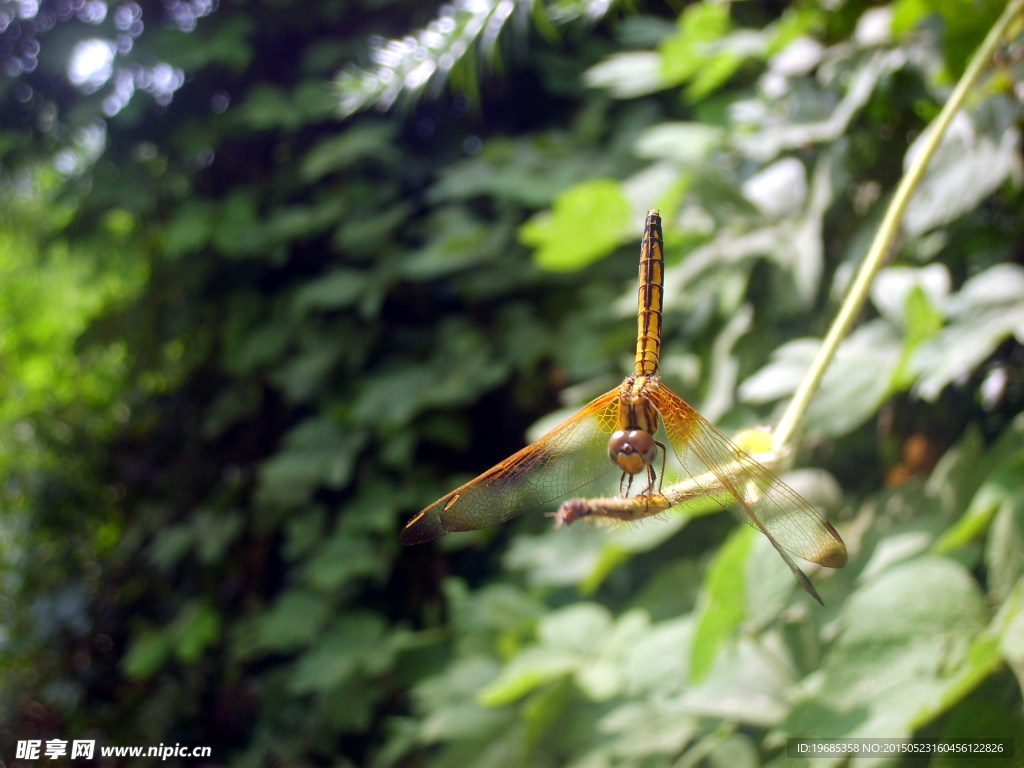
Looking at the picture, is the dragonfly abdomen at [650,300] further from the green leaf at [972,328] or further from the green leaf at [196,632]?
the green leaf at [196,632]

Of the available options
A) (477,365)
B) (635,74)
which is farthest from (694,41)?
(477,365)

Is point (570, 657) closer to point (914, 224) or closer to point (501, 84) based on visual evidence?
point (914, 224)

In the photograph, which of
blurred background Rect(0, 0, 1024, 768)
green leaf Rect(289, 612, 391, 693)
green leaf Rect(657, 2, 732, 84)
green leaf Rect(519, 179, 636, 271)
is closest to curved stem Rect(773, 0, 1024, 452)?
blurred background Rect(0, 0, 1024, 768)

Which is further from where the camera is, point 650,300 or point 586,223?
point 586,223

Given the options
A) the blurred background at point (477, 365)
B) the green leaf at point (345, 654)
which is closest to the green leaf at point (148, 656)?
the blurred background at point (477, 365)

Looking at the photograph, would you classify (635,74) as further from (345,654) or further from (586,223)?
(345,654)

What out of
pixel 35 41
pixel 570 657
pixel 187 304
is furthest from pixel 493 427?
pixel 35 41
